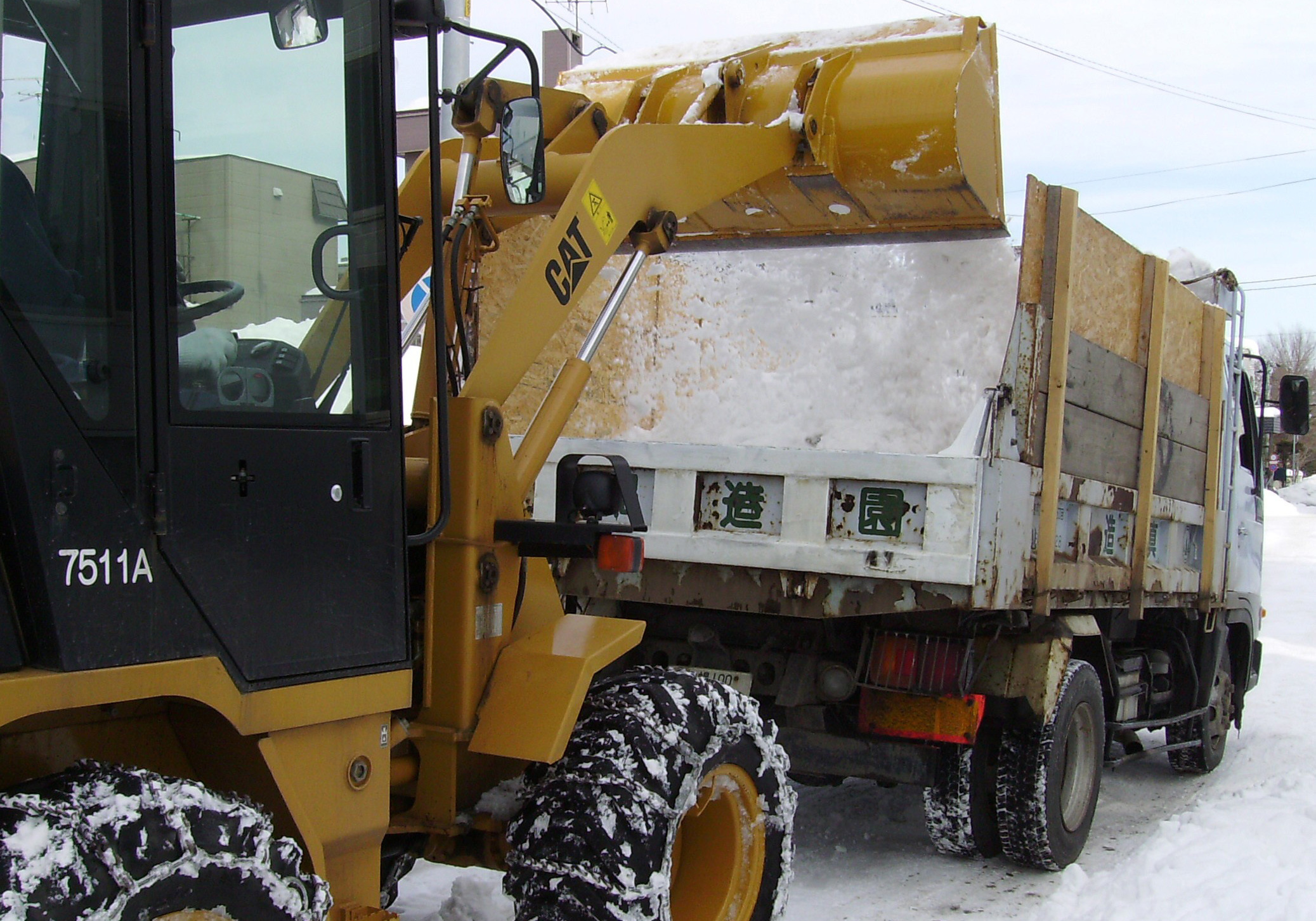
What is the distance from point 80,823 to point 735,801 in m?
1.84

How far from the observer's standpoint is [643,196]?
3625 millimetres

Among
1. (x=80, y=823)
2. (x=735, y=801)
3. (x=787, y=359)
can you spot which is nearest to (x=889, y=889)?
(x=735, y=801)

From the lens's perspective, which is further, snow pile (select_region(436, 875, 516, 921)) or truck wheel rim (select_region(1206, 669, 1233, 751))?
truck wheel rim (select_region(1206, 669, 1233, 751))

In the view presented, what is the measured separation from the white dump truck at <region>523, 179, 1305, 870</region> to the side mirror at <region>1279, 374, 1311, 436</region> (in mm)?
1799

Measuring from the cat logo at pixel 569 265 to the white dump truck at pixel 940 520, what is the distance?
0.77 metres

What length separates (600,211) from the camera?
3.41 m

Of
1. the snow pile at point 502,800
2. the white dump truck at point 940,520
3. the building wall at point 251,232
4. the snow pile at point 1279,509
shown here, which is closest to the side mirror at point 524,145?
the building wall at point 251,232

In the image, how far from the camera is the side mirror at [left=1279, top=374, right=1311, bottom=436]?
24.8 ft

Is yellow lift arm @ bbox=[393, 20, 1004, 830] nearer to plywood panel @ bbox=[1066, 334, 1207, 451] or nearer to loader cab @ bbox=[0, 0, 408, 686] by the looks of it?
loader cab @ bbox=[0, 0, 408, 686]

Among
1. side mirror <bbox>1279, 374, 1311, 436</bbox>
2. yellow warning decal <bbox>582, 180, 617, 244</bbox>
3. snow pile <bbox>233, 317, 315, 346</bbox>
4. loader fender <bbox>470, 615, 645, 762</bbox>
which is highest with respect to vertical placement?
yellow warning decal <bbox>582, 180, 617, 244</bbox>

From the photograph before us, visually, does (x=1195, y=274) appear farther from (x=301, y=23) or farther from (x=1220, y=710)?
(x=301, y=23)

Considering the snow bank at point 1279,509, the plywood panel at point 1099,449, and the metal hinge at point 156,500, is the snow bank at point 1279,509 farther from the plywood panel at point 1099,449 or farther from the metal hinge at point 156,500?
the metal hinge at point 156,500

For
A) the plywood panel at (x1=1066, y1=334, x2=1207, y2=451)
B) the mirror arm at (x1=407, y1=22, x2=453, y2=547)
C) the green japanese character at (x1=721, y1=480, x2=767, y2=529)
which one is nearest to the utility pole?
the green japanese character at (x1=721, y1=480, x2=767, y2=529)

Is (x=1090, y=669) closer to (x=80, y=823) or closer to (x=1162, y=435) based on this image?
(x=1162, y=435)
